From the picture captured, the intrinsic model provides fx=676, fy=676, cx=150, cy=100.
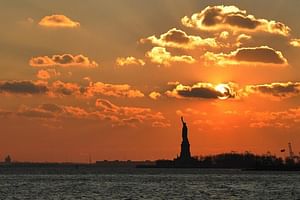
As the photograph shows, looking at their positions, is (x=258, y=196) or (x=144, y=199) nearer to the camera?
(x=144, y=199)

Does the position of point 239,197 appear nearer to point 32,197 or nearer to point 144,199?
point 144,199

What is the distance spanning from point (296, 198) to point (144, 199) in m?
25.6

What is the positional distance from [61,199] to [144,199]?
1340 cm

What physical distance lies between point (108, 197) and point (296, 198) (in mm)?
31257

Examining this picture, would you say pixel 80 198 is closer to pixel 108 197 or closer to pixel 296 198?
pixel 108 197

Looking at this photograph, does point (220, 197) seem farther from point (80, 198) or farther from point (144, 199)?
point (80, 198)

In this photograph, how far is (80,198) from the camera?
109625mm

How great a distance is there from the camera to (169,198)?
11019 centimetres

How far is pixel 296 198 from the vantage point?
4414 inches

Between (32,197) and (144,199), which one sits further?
(32,197)

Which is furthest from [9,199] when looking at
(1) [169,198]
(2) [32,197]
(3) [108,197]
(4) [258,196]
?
(4) [258,196]

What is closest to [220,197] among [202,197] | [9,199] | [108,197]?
[202,197]

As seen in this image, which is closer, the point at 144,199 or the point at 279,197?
the point at 144,199

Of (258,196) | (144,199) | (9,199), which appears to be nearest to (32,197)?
(9,199)
